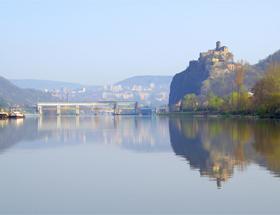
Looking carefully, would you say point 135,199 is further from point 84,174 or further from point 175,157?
point 175,157

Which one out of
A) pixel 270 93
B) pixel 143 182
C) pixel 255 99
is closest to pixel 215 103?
pixel 255 99

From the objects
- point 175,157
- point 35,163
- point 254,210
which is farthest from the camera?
point 175,157

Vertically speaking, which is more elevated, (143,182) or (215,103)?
(215,103)

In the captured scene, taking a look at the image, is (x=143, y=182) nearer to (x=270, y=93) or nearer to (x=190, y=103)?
(x=270, y=93)

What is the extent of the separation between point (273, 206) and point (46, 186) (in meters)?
5.91

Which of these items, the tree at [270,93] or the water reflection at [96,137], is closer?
the water reflection at [96,137]

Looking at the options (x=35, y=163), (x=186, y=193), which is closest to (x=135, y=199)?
(x=186, y=193)

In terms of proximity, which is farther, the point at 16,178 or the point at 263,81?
the point at 263,81

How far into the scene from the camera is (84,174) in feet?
59.4

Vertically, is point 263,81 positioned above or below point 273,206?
above

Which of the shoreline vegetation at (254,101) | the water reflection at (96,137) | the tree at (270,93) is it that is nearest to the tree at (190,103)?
the shoreline vegetation at (254,101)

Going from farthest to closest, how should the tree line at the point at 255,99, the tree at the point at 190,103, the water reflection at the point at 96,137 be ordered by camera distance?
the tree at the point at 190,103 → the tree line at the point at 255,99 → the water reflection at the point at 96,137

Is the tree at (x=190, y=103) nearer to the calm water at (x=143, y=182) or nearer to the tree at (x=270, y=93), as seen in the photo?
the tree at (x=270, y=93)

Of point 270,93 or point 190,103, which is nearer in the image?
point 270,93
